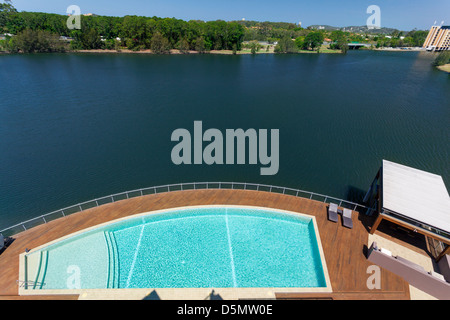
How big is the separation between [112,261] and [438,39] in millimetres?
211951

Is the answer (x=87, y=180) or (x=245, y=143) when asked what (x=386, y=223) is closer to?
(x=245, y=143)

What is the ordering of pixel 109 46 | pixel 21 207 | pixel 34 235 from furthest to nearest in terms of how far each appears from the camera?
pixel 109 46 → pixel 21 207 → pixel 34 235

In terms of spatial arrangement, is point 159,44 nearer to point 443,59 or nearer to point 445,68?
point 445,68

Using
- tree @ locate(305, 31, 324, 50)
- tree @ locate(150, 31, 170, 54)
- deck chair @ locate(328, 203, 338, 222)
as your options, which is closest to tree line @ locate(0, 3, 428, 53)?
tree @ locate(150, 31, 170, 54)

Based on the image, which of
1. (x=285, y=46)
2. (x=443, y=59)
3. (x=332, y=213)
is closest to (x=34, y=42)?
(x=285, y=46)

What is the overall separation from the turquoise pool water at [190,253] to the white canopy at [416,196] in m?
4.91

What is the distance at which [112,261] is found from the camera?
12125 mm

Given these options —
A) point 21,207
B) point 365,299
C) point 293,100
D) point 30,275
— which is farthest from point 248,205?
point 293,100

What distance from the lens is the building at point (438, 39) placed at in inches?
5379

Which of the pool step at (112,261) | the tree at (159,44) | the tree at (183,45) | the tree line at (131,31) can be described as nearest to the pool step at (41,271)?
the pool step at (112,261)

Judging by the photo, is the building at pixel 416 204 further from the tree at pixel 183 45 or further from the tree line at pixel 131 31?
the tree line at pixel 131 31

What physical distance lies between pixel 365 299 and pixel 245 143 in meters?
21.0

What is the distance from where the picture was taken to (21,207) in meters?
18.2

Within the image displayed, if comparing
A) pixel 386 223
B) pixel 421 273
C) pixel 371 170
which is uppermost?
pixel 421 273
